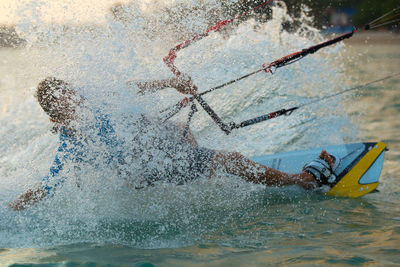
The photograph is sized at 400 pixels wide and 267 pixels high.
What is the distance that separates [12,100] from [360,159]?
5.15m

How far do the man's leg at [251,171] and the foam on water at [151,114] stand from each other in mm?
107

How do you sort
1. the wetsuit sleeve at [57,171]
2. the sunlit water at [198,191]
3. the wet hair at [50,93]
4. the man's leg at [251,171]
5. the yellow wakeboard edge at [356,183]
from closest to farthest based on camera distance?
the sunlit water at [198,191] → the wet hair at [50,93] → the wetsuit sleeve at [57,171] → the man's leg at [251,171] → the yellow wakeboard edge at [356,183]

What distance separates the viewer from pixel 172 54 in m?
3.50

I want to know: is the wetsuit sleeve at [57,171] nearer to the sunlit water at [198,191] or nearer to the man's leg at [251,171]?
the sunlit water at [198,191]

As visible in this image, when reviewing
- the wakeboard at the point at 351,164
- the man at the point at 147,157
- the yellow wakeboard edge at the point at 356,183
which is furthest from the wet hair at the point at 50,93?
the yellow wakeboard edge at the point at 356,183

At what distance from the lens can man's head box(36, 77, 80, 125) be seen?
2.96m

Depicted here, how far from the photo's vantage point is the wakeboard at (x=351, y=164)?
11.8 feet

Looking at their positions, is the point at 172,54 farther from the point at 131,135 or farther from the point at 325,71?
the point at 325,71

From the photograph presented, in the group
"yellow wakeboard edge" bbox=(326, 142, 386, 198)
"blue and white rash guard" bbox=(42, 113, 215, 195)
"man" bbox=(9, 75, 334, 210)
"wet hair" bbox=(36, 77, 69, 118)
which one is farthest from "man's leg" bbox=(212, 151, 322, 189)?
"wet hair" bbox=(36, 77, 69, 118)

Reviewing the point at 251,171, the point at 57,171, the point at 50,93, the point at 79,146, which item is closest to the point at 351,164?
the point at 251,171

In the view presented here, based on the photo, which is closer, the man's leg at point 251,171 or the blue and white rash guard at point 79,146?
the blue and white rash guard at point 79,146

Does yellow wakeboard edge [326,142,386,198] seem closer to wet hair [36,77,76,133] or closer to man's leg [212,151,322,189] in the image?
man's leg [212,151,322,189]

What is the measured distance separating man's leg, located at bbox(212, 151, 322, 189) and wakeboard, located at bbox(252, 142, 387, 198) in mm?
381

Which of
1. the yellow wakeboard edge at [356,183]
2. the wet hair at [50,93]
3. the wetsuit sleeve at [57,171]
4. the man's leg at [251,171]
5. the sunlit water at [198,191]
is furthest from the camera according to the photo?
the yellow wakeboard edge at [356,183]
